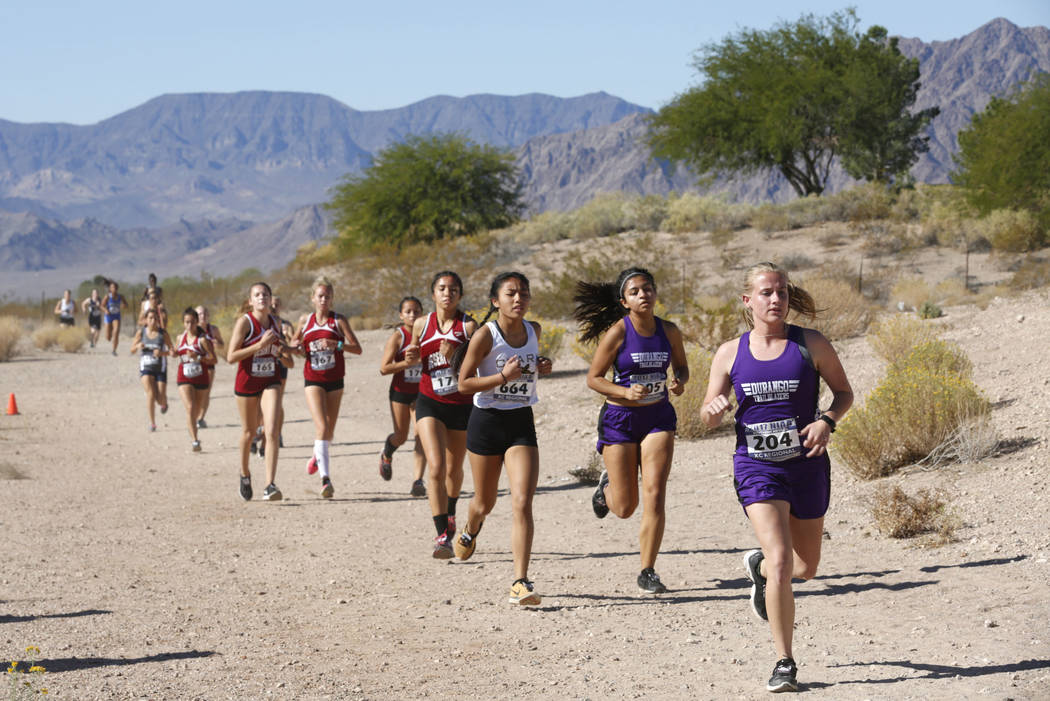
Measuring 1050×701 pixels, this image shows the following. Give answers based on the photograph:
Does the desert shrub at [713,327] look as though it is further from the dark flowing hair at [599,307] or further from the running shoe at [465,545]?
the running shoe at [465,545]

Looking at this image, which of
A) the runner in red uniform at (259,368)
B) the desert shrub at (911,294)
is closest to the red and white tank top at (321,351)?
the runner in red uniform at (259,368)

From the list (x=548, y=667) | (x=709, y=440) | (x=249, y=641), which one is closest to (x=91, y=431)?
(x=709, y=440)

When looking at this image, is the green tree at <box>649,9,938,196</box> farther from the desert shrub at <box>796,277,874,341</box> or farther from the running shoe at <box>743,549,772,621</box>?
the running shoe at <box>743,549,772,621</box>

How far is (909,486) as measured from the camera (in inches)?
418

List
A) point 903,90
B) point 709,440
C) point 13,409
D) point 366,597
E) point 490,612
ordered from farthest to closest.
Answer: point 903,90 < point 13,409 < point 709,440 < point 366,597 < point 490,612

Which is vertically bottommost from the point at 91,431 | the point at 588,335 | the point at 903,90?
the point at 91,431

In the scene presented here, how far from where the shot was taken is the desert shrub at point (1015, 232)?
34.3m

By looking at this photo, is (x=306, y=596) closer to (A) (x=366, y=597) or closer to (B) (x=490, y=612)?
(A) (x=366, y=597)

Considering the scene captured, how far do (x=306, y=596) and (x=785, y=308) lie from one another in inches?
158

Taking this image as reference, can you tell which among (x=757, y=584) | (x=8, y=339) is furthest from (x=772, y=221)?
(x=757, y=584)

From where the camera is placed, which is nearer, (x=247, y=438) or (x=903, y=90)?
(x=247, y=438)

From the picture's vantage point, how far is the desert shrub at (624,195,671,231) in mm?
48312

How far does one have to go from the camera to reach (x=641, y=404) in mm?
7809

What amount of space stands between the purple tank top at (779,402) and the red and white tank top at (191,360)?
9.91 meters
